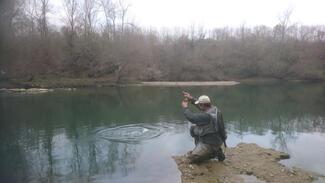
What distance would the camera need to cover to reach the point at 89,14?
4991 centimetres

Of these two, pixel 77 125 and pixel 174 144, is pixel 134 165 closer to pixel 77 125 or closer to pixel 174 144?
pixel 174 144

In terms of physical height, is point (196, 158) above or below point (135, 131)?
above

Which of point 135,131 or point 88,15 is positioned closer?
point 135,131

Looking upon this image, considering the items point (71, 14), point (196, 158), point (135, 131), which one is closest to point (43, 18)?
point (71, 14)

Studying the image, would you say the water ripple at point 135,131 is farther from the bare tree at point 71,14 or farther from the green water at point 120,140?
the bare tree at point 71,14

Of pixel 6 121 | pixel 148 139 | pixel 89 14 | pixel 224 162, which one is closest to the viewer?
pixel 224 162

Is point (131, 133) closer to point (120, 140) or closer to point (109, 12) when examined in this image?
point (120, 140)

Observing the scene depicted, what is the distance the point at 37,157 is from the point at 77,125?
5129 mm

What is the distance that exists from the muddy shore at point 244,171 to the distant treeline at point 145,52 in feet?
95.4

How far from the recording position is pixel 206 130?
736cm

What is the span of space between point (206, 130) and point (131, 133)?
17.2 feet

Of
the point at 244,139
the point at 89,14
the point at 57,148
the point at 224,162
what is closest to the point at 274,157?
the point at 224,162

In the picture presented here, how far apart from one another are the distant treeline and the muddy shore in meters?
29.1

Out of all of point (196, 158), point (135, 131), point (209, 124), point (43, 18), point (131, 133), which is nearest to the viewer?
point (209, 124)
